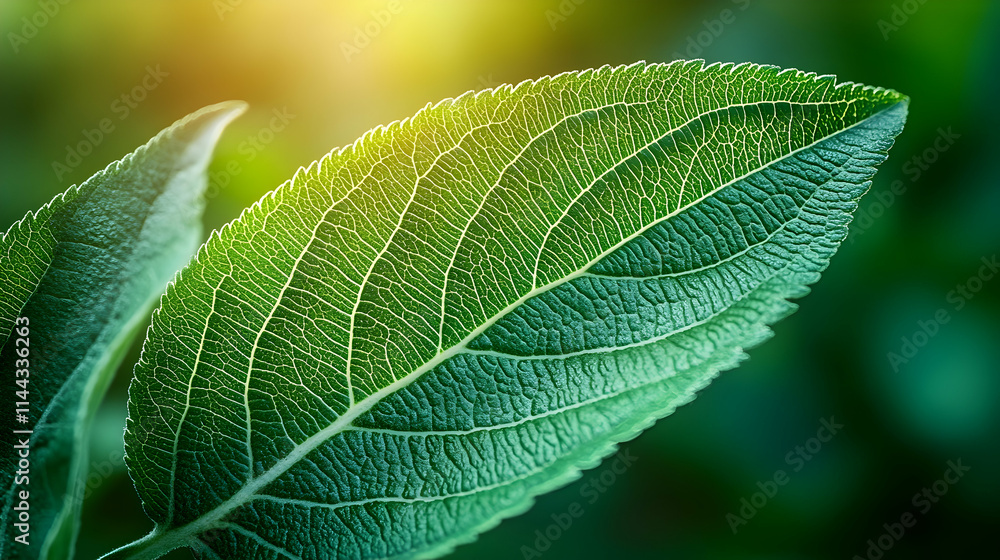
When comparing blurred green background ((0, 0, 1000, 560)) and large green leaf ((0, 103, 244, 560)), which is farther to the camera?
blurred green background ((0, 0, 1000, 560))

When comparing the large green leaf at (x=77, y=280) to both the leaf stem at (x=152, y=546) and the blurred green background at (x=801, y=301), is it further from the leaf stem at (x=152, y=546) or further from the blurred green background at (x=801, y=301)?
the blurred green background at (x=801, y=301)

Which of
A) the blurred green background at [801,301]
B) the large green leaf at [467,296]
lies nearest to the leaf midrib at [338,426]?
the large green leaf at [467,296]

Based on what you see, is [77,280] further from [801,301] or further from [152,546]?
[801,301]

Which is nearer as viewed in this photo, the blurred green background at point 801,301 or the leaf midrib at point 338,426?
the leaf midrib at point 338,426

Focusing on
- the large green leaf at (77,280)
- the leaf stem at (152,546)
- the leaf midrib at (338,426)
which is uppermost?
the large green leaf at (77,280)

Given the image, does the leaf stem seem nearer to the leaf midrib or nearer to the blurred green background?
the leaf midrib

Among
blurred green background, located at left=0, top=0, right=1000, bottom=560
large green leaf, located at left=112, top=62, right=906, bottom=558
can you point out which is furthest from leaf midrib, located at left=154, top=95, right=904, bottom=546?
blurred green background, located at left=0, top=0, right=1000, bottom=560
